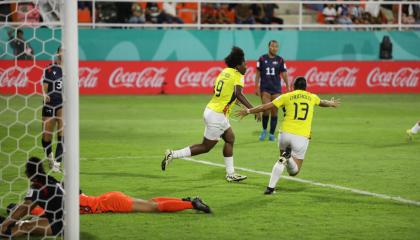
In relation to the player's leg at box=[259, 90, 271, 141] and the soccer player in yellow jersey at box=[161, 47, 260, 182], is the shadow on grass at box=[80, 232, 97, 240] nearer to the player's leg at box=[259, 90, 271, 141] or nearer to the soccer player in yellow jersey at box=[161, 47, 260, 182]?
the soccer player in yellow jersey at box=[161, 47, 260, 182]

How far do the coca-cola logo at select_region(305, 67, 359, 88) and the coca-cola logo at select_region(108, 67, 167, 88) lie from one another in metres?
5.68

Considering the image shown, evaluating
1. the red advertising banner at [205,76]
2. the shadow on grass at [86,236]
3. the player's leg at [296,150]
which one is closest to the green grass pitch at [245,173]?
the shadow on grass at [86,236]

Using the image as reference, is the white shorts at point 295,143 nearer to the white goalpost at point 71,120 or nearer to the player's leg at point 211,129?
the player's leg at point 211,129

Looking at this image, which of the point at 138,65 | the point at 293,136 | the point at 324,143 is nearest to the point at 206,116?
the point at 293,136

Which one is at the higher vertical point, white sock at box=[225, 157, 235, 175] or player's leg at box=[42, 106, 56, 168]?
player's leg at box=[42, 106, 56, 168]

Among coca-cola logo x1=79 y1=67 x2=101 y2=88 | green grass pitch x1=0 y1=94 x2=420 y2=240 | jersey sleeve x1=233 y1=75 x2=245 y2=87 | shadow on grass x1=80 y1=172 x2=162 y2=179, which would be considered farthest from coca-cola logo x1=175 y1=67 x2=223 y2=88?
jersey sleeve x1=233 y1=75 x2=245 y2=87

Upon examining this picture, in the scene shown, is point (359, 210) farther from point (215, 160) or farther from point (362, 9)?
point (362, 9)

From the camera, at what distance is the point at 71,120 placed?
292 inches

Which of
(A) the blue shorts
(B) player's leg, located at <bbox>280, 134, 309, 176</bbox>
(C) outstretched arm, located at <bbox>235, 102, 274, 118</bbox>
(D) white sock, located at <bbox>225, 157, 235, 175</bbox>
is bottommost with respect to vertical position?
(D) white sock, located at <bbox>225, 157, 235, 175</bbox>

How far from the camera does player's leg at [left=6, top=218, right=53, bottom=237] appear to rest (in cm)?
833

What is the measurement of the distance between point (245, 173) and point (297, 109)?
2213 mm

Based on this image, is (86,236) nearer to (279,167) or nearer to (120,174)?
(279,167)

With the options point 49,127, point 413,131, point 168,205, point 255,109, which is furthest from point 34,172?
point 413,131

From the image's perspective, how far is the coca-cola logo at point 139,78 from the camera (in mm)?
27764
